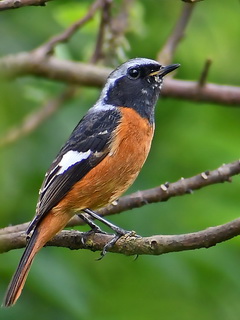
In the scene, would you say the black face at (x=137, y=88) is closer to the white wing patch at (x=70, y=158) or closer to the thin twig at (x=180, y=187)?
the white wing patch at (x=70, y=158)

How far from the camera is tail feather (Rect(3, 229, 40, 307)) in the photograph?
15.2 ft

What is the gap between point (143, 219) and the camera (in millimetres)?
6203

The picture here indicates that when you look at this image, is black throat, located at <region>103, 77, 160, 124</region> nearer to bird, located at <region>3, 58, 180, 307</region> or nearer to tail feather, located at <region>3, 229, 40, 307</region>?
bird, located at <region>3, 58, 180, 307</region>

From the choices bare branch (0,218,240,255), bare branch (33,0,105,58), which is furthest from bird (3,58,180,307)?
bare branch (33,0,105,58)

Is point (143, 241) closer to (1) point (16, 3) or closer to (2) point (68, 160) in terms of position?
(2) point (68, 160)

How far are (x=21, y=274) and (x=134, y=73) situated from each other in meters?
2.03

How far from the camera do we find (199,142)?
6.62 metres

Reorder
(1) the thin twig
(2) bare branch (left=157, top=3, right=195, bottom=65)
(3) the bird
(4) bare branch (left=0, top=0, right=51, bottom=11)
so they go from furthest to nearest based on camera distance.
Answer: (2) bare branch (left=157, top=3, right=195, bottom=65), (1) the thin twig, (3) the bird, (4) bare branch (left=0, top=0, right=51, bottom=11)

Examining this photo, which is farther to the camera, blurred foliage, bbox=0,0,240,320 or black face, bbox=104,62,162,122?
black face, bbox=104,62,162,122

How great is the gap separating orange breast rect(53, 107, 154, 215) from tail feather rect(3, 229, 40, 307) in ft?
1.34

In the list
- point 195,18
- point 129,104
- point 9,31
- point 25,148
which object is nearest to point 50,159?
point 25,148

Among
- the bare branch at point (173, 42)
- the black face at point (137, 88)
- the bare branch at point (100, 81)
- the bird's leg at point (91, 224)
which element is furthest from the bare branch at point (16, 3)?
the bare branch at point (173, 42)

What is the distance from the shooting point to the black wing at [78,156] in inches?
206

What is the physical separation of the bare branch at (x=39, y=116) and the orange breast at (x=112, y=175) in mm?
929
